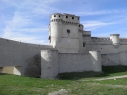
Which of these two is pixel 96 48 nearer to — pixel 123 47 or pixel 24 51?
pixel 123 47

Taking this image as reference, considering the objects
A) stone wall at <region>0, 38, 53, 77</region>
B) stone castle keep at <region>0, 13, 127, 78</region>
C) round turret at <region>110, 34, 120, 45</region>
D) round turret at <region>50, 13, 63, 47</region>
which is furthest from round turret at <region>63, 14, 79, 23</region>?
round turret at <region>110, 34, 120, 45</region>

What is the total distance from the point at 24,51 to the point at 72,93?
1463 centimetres

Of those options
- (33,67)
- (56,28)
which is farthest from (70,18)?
(33,67)

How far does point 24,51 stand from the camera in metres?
23.8

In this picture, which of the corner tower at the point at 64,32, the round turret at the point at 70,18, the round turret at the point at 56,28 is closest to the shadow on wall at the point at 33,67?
the round turret at the point at 56,28

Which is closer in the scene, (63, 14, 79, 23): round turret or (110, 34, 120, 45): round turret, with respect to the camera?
(63, 14, 79, 23): round turret

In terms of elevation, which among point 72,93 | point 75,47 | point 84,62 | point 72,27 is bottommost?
point 72,93

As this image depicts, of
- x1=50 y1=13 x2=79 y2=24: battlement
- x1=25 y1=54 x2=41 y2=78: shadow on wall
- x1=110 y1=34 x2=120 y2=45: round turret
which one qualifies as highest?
x1=50 y1=13 x2=79 y2=24: battlement

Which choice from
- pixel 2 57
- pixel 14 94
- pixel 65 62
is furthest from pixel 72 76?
pixel 14 94

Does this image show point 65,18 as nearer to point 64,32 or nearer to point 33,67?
point 64,32

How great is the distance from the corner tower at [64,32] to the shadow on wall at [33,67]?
22.8 feet

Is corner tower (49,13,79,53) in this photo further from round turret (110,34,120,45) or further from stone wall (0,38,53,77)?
round turret (110,34,120,45)

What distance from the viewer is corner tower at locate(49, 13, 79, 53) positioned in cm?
3281

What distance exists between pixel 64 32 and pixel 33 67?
10.7m
